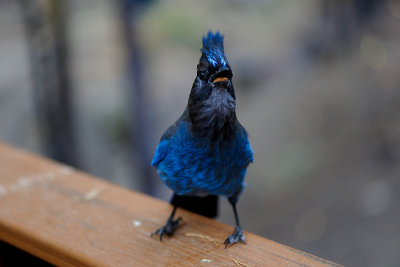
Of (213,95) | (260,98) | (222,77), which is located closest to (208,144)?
(213,95)

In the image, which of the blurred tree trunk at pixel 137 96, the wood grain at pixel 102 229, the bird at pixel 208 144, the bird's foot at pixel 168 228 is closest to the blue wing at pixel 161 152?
the bird at pixel 208 144

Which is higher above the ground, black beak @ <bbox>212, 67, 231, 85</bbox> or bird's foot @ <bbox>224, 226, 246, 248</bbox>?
black beak @ <bbox>212, 67, 231, 85</bbox>

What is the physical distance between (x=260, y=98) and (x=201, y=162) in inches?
253

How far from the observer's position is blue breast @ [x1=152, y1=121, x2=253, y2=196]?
207cm

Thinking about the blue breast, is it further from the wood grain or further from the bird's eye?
the bird's eye

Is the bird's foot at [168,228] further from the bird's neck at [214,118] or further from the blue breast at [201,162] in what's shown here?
the bird's neck at [214,118]

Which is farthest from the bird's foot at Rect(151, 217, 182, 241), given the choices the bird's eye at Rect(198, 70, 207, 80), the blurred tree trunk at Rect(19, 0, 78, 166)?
the blurred tree trunk at Rect(19, 0, 78, 166)

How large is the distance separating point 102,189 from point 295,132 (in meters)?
5.25

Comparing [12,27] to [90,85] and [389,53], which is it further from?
[389,53]

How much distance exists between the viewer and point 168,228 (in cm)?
204

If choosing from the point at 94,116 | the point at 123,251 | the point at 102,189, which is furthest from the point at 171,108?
the point at 123,251

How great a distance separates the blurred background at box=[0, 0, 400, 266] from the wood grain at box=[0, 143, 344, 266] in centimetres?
140

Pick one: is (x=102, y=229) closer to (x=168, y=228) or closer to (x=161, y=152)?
(x=168, y=228)

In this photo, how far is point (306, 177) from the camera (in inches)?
252
